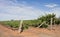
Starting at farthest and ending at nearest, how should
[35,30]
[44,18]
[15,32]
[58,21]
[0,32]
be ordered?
[58,21], [44,18], [35,30], [15,32], [0,32]

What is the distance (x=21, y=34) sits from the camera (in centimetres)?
1844

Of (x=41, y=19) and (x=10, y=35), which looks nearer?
(x=10, y=35)

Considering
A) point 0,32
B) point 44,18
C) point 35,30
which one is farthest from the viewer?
point 44,18

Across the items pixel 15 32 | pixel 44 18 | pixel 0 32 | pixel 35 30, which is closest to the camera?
pixel 0 32

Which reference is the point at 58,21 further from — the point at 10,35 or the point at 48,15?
the point at 10,35

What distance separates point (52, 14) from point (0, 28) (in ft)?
57.4

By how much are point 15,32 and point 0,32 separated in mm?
1911

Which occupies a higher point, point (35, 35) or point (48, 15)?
point (48, 15)

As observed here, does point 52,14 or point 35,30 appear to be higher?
point 52,14

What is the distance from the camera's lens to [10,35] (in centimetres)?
1708

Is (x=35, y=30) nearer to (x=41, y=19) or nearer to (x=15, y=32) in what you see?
(x=15, y=32)

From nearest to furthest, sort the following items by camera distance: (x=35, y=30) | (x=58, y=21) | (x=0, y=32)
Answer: (x=0, y=32) → (x=35, y=30) → (x=58, y=21)

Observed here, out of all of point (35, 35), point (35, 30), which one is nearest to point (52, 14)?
point (35, 30)

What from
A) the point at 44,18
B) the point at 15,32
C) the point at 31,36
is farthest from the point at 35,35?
the point at 44,18
